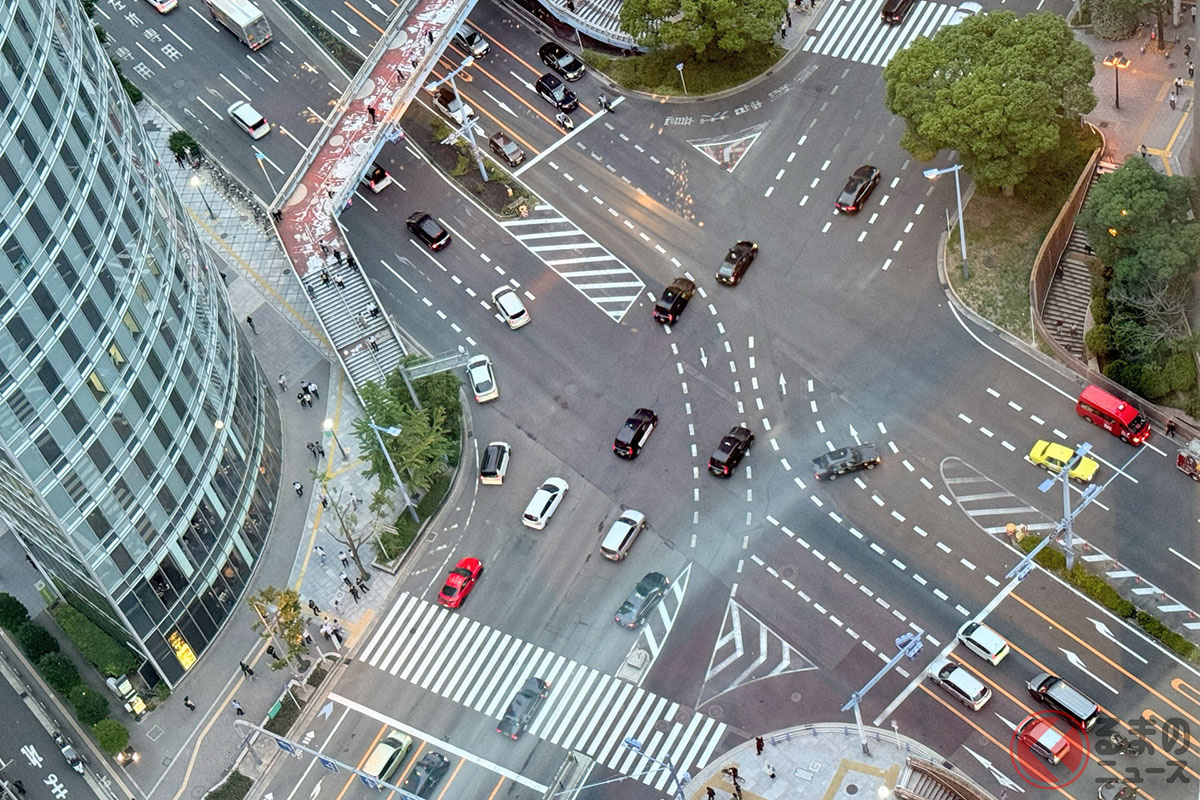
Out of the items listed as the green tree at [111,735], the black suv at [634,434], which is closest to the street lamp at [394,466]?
the black suv at [634,434]

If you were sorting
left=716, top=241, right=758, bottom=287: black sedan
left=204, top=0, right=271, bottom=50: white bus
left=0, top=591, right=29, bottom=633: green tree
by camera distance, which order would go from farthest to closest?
left=204, top=0, right=271, bottom=50: white bus
left=716, top=241, right=758, bottom=287: black sedan
left=0, top=591, right=29, bottom=633: green tree

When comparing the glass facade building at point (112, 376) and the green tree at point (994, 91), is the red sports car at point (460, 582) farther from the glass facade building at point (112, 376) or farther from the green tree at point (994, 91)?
the green tree at point (994, 91)

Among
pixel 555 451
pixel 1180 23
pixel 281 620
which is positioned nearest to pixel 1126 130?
pixel 1180 23

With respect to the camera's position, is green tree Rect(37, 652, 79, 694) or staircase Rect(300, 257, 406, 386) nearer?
green tree Rect(37, 652, 79, 694)

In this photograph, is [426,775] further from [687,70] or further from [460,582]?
[687,70]

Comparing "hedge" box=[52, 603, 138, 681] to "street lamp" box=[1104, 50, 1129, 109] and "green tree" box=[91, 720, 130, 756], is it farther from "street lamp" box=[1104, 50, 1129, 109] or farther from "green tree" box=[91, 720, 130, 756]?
"street lamp" box=[1104, 50, 1129, 109]

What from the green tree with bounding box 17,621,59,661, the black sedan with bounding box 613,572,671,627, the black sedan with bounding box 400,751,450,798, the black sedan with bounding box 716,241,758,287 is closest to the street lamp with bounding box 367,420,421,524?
the black sedan with bounding box 613,572,671,627

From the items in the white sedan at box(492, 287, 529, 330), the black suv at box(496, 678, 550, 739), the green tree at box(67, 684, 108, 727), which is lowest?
the green tree at box(67, 684, 108, 727)
